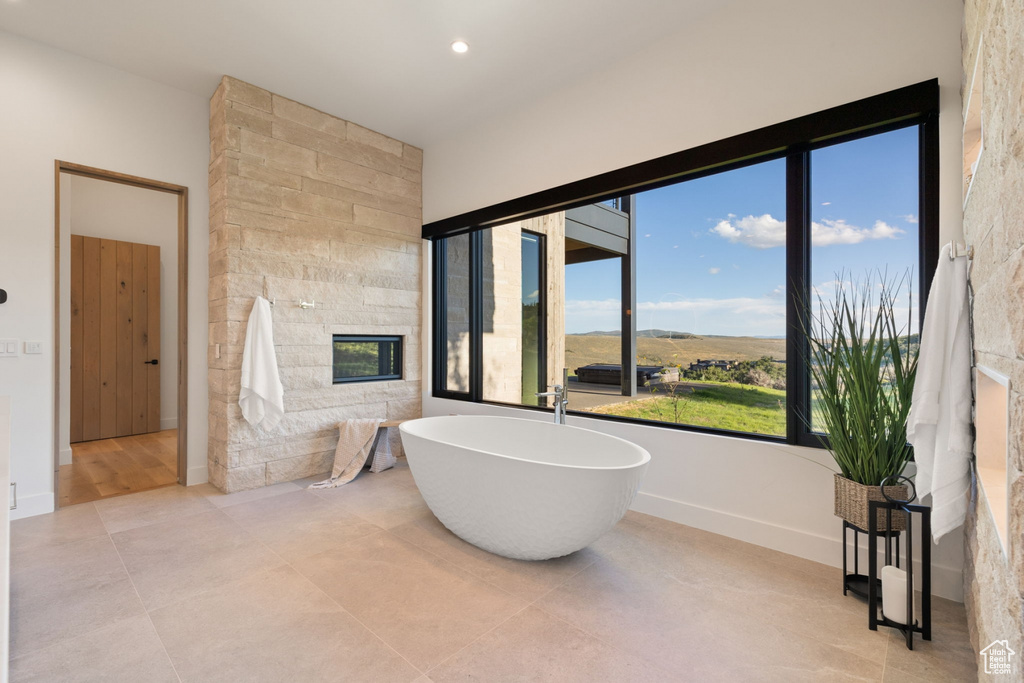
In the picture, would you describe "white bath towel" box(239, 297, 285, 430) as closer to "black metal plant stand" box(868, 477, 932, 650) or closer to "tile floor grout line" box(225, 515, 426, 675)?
"tile floor grout line" box(225, 515, 426, 675)

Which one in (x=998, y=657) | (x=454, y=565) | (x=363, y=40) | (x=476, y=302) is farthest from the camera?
(x=476, y=302)

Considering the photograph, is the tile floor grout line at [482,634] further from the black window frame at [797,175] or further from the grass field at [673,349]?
the grass field at [673,349]

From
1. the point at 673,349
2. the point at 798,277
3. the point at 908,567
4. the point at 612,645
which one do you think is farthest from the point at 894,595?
the point at 673,349

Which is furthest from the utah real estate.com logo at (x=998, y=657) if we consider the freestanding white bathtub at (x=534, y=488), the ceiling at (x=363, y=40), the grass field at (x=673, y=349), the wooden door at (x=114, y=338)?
the wooden door at (x=114, y=338)

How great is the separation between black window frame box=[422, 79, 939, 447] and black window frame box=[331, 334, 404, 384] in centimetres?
180

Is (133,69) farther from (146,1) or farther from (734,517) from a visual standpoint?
(734,517)

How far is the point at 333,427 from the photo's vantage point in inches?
154

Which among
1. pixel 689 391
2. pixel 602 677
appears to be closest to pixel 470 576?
pixel 602 677

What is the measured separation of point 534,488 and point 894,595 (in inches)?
53.7

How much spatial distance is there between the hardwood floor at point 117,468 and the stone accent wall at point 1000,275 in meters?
4.35

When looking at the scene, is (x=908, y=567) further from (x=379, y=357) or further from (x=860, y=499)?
(x=379, y=357)

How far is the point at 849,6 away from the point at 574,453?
99.5 inches

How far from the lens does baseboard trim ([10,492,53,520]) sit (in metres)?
2.88

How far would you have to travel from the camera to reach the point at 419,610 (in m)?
1.92
